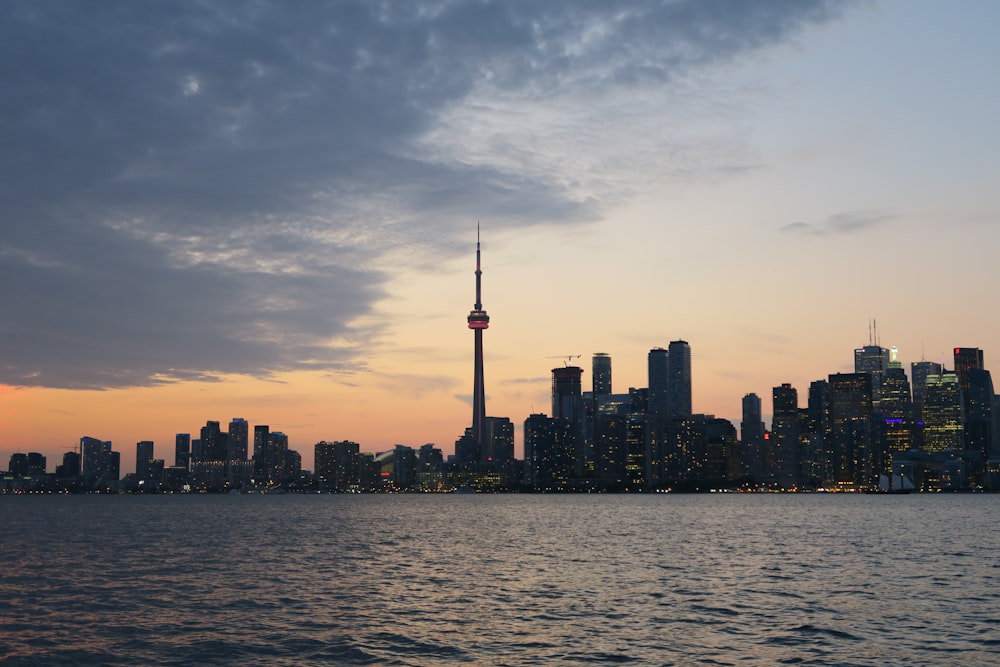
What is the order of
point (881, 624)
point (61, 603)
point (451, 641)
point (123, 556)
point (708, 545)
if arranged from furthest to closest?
point (708, 545) < point (123, 556) < point (61, 603) < point (881, 624) < point (451, 641)

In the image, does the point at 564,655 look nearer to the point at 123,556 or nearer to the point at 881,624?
the point at 881,624

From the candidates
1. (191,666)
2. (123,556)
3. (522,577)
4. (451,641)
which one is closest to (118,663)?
(191,666)

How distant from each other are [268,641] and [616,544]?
8308 centimetres

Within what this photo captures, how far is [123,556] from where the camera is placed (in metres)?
115

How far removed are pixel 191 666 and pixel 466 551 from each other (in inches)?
2924

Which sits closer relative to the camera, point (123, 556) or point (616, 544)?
point (123, 556)

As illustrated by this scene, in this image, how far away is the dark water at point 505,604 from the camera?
50.1m

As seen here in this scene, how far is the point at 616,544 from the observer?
131m

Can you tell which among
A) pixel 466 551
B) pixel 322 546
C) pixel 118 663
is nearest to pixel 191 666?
pixel 118 663

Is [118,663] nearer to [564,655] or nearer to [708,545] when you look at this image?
[564,655]

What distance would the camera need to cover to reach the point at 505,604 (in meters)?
67.6

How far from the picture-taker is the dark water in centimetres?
5006

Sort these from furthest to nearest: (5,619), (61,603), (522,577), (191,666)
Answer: (522,577) < (61,603) < (5,619) < (191,666)

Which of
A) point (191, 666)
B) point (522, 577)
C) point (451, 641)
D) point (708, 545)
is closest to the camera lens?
point (191, 666)
